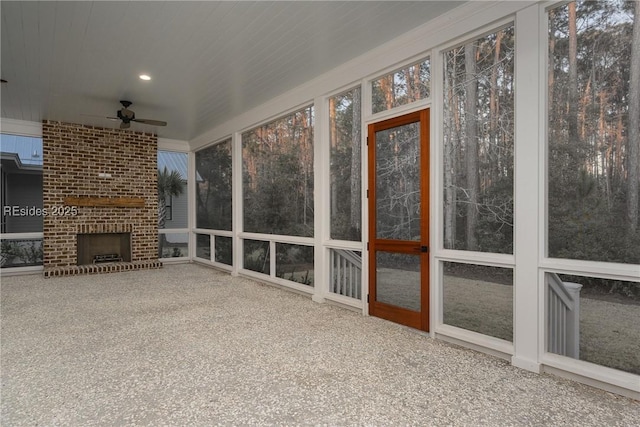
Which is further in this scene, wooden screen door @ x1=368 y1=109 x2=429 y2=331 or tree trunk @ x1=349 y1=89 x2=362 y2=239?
tree trunk @ x1=349 y1=89 x2=362 y2=239

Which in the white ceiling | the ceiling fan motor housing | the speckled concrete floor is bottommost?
the speckled concrete floor

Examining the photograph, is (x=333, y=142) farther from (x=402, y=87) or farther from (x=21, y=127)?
(x=21, y=127)

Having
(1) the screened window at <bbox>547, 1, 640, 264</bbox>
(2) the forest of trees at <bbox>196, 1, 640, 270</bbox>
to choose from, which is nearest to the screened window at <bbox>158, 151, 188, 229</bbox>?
(2) the forest of trees at <bbox>196, 1, 640, 270</bbox>

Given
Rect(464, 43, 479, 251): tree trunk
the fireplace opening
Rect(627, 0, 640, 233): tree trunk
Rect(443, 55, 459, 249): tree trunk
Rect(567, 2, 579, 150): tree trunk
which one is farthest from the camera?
the fireplace opening

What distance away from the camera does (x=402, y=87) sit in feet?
11.9

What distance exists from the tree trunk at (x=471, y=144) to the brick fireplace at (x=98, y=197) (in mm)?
6612

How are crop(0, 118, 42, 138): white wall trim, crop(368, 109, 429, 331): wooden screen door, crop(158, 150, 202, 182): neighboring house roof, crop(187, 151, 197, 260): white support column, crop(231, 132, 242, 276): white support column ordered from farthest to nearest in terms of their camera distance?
crop(187, 151, 197, 260): white support column
crop(158, 150, 202, 182): neighboring house roof
crop(231, 132, 242, 276): white support column
crop(0, 118, 42, 138): white wall trim
crop(368, 109, 429, 331): wooden screen door

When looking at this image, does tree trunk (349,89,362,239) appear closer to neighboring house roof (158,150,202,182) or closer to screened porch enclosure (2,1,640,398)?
screened porch enclosure (2,1,640,398)

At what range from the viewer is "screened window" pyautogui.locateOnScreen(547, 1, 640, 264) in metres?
2.25

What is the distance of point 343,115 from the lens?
434cm

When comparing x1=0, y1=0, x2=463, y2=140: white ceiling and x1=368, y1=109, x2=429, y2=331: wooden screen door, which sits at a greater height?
x1=0, y1=0, x2=463, y2=140: white ceiling

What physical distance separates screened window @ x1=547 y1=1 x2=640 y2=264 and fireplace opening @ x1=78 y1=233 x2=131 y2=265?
24.9 feet

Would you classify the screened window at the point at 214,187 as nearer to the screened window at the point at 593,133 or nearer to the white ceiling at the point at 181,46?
the white ceiling at the point at 181,46

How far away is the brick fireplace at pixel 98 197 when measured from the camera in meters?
6.59
